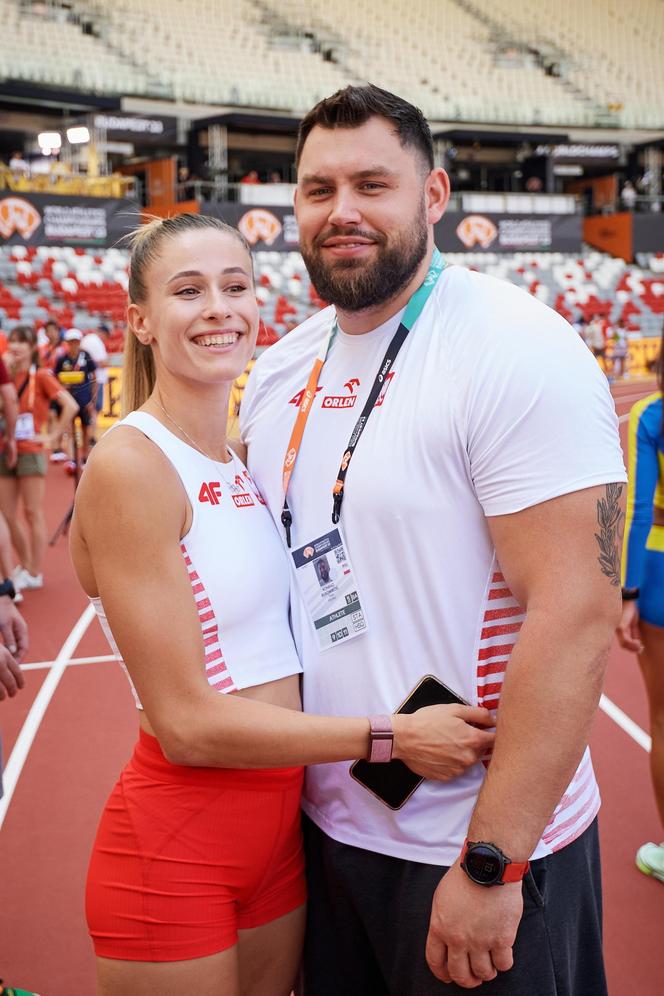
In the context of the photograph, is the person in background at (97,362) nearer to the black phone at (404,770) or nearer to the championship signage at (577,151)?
the black phone at (404,770)

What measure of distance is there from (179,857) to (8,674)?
0.94 metres

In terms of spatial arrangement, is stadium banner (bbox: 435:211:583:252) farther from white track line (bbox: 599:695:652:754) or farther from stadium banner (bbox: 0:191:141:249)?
white track line (bbox: 599:695:652:754)

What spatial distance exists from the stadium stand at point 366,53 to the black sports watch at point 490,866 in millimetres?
27590

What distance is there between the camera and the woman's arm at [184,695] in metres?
1.78

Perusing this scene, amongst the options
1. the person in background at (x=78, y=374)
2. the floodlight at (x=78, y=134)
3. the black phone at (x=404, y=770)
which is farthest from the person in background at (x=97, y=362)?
the floodlight at (x=78, y=134)

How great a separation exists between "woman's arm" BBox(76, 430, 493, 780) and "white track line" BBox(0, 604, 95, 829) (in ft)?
9.14

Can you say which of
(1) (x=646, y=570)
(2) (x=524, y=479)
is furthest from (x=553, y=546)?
(1) (x=646, y=570)

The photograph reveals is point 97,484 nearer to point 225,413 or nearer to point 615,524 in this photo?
point 225,413

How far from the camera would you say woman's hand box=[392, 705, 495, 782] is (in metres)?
1.76

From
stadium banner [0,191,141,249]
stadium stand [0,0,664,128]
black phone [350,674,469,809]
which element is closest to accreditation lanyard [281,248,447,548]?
black phone [350,674,469,809]

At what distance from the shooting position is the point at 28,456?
7.27 m

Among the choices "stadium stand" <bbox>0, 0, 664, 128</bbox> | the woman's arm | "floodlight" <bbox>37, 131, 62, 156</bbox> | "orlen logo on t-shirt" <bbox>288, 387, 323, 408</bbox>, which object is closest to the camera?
the woman's arm

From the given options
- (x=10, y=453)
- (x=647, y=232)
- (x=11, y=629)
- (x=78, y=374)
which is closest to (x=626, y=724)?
(x=11, y=629)

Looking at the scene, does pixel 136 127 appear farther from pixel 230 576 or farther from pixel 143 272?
pixel 230 576
